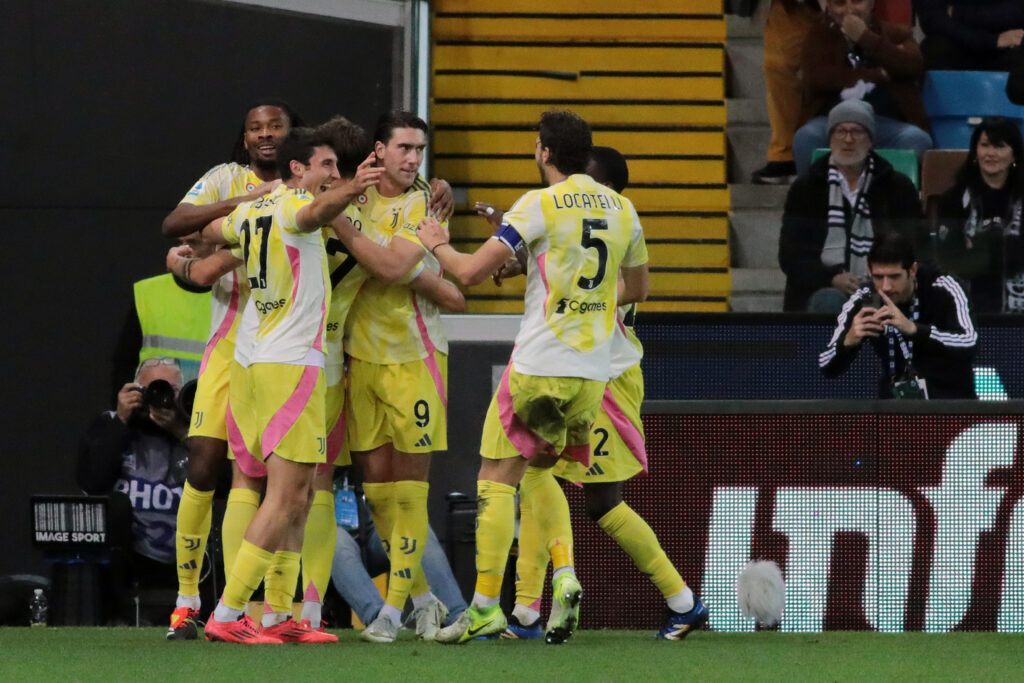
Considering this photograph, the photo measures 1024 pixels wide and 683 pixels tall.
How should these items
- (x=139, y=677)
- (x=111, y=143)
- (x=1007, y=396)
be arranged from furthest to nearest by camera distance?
1. (x=111, y=143)
2. (x=1007, y=396)
3. (x=139, y=677)

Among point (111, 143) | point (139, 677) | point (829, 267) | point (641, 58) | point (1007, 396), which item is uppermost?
point (641, 58)

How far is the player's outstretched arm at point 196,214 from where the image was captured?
6879 millimetres

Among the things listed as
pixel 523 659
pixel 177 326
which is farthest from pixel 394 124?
pixel 177 326

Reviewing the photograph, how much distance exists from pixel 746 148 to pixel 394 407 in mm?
4199

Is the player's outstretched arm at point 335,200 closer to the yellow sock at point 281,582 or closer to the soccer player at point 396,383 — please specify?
the soccer player at point 396,383

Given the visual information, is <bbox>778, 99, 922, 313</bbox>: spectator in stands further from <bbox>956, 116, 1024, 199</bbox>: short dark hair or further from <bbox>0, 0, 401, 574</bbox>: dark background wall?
<bbox>0, 0, 401, 574</bbox>: dark background wall

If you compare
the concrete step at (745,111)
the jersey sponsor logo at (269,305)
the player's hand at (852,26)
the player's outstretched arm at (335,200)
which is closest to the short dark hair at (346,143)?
the player's outstretched arm at (335,200)

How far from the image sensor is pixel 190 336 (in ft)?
32.8

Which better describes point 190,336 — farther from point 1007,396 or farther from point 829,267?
point 1007,396

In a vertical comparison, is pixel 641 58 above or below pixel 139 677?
above

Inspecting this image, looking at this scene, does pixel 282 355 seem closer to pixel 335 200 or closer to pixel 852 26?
pixel 335 200

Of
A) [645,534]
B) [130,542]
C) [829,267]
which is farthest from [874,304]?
[130,542]

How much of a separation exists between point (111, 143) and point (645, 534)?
17.6 ft

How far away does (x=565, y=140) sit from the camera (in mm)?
6398
